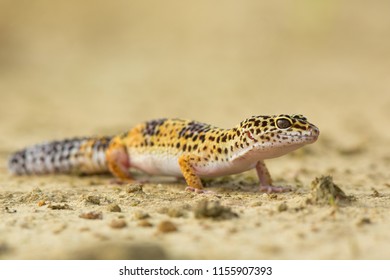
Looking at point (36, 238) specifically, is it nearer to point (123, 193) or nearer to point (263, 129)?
point (123, 193)

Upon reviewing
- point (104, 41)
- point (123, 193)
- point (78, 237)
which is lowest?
point (78, 237)

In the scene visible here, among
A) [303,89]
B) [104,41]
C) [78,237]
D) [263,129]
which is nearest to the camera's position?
[78,237]

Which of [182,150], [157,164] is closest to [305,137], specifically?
[182,150]

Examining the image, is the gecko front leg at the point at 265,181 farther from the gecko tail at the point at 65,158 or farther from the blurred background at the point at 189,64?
the blurred background at the point at 189,64

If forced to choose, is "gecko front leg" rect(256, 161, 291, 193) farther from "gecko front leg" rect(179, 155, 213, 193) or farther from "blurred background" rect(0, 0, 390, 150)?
"blurred background" rect(0, 0, 390, 150)

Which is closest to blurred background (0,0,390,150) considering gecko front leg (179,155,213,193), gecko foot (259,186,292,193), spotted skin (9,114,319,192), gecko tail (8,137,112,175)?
gecko tail (8,137,112,175)

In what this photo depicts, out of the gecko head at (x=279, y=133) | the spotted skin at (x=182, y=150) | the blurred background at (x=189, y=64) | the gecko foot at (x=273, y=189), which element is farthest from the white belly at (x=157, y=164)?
the blurred background at (x=189, y=64)
